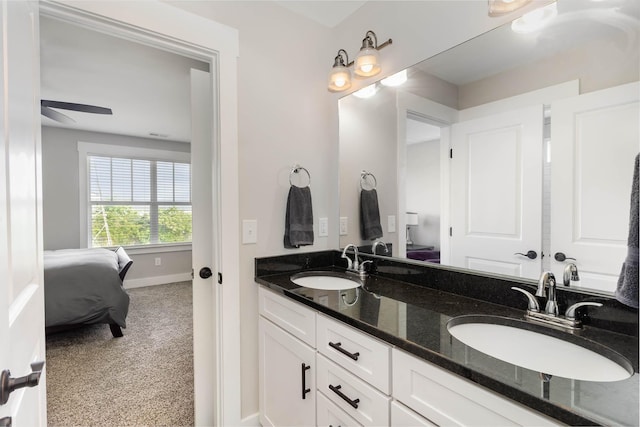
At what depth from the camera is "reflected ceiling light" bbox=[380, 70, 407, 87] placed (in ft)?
5.31

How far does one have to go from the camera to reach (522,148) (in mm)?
Answer: 1198

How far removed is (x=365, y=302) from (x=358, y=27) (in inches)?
62.2

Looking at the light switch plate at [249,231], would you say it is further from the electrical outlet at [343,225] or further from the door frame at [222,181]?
the electrical outlet at [343,225]

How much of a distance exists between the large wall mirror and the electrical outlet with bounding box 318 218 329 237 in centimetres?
38

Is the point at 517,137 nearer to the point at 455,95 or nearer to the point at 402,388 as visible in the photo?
the point at 455,95

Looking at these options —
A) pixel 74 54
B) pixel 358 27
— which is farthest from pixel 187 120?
pixel 358 27

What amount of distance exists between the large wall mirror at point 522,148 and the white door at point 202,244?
984mm

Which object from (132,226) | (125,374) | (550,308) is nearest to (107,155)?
(132,226)

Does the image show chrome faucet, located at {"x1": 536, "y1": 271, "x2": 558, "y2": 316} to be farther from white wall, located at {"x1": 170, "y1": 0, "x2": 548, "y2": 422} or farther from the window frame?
the window frame

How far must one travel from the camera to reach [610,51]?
977 mm

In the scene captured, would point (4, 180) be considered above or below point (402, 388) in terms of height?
above

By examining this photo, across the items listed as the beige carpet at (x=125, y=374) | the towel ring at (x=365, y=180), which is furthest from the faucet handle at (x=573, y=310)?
the beige carpet at (x=125, y=374)

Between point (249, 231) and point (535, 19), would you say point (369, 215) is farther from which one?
point (535, 19)

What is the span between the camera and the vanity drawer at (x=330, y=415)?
3.57 feet
